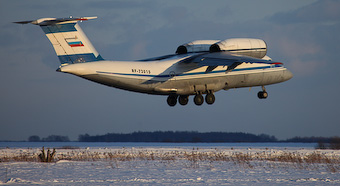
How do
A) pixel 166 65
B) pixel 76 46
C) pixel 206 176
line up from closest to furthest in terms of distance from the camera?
pixel 206 176 < pixel 76 46 < pixel 166 65

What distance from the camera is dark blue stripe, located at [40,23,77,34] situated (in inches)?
870

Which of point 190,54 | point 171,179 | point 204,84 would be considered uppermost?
point 190,54

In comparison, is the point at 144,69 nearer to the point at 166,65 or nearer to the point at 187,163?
the point at 166,65

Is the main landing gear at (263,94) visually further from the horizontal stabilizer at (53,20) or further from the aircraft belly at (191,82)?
the horizontal stabilizer at (53,20)

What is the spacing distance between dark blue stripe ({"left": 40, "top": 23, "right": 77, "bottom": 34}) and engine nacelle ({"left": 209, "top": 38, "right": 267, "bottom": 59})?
25.2 feet

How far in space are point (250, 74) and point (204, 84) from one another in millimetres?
2698

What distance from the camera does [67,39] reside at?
22.5 metres

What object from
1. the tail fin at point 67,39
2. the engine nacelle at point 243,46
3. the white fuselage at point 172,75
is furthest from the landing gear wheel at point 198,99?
the tail fin at point 67,39

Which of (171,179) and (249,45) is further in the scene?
(249,45)

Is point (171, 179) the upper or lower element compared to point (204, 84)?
lower

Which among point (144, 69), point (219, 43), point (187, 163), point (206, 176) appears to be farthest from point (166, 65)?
point (206, 176)

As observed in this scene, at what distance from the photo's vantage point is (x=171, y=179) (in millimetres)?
15469

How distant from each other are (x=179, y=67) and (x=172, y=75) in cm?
64

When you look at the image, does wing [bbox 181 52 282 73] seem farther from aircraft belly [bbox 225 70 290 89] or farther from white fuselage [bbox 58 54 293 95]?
aircraft belly [bbox 225 70 290 89]
